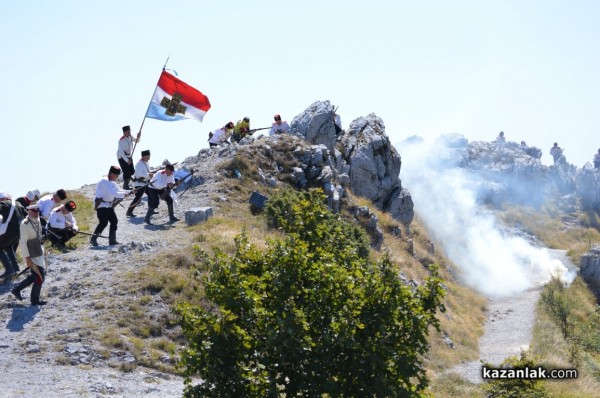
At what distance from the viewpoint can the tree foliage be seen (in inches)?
480

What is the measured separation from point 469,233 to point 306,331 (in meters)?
55.6

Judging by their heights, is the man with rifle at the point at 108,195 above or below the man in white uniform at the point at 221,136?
below

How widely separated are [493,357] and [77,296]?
16.1 m

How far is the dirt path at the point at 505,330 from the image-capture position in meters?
27.4

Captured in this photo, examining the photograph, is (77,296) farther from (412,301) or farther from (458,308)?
(458,308)

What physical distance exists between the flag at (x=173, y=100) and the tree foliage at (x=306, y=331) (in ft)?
55.4

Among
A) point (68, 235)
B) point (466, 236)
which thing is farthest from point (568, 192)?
point (68, 235)

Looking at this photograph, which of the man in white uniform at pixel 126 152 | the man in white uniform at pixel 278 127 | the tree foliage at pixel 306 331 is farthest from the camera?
the man in white uniform at pixel 278 127

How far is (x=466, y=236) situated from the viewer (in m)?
64.9

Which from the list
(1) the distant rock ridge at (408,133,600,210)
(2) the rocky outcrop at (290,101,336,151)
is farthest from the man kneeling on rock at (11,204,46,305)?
(1) the distant rock ridge at (408,133,600,210)

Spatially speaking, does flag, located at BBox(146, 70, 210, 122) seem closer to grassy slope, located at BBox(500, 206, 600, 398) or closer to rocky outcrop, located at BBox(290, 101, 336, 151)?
rocky outcrop, located at BBox(290, 101, 336, 151)

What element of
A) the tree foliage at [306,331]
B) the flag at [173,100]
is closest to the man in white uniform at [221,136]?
the flag at [173,100]

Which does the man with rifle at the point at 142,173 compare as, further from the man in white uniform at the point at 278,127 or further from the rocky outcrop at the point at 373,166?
the rocky outcrop at the point at 373,166

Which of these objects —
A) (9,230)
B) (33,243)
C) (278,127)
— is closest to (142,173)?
(9,230)
